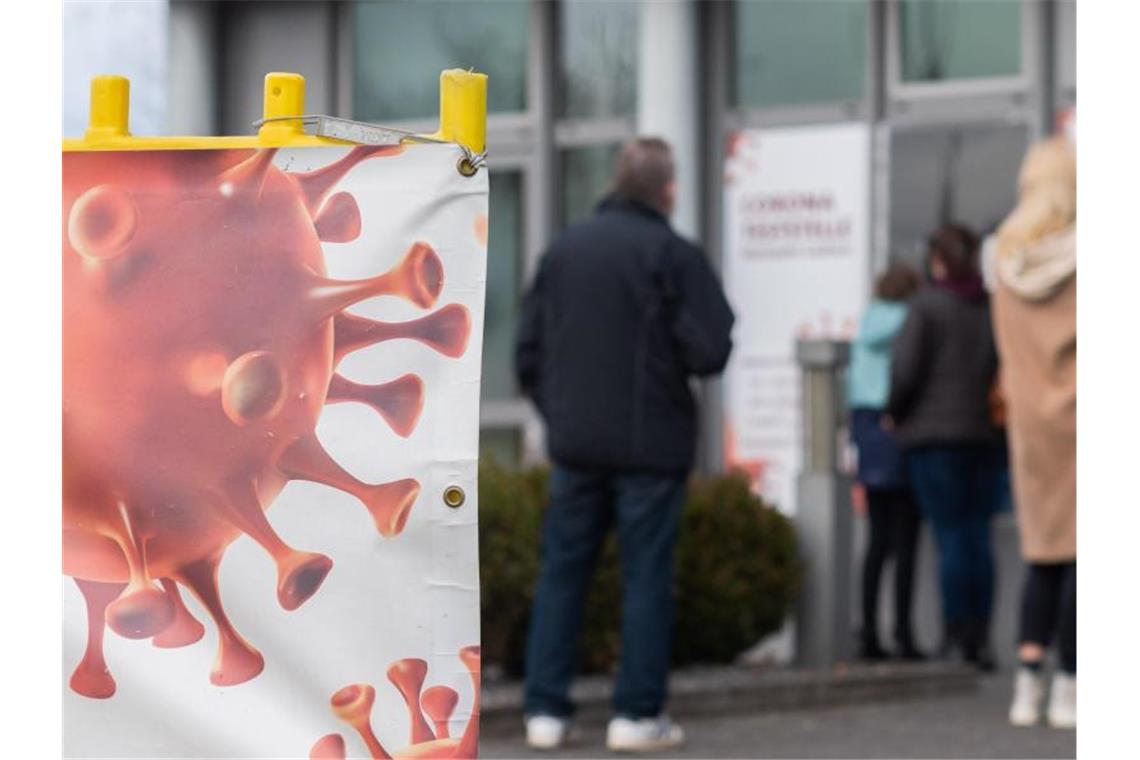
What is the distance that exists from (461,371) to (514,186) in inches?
362

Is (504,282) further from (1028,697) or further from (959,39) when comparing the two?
(1028,697)

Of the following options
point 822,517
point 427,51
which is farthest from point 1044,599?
point 427,51

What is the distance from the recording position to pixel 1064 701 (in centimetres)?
736

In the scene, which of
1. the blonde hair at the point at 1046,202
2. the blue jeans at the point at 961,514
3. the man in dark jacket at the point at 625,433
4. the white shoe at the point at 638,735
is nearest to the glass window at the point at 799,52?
the blue jeans at the point at 961,514

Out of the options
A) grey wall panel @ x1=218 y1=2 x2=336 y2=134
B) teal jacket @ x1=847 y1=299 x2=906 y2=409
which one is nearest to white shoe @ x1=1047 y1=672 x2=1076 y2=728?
teal jacket @ x1=847 y1=299 x2=906 y2=409

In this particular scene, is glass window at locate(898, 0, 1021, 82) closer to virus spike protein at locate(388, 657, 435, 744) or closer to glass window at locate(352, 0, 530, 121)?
glass window at locate(352, 0, 530, 121)

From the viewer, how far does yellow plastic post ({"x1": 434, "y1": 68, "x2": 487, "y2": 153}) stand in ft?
11.8

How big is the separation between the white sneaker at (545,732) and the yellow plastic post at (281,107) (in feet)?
11.9

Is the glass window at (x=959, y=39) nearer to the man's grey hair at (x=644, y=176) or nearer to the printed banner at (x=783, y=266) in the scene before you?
the printed banner at (x=783, y=266)

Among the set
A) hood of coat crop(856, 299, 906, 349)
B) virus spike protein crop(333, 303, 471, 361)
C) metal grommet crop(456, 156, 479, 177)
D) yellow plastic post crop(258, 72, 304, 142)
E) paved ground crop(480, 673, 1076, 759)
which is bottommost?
paved ground crop(480, 673, 1076, 759)

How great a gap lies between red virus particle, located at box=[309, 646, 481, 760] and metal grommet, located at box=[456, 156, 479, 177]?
0.80m

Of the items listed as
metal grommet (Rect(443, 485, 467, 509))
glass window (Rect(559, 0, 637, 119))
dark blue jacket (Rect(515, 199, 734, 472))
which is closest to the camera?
metal grommet (Rect(443, 485, 467, 509))

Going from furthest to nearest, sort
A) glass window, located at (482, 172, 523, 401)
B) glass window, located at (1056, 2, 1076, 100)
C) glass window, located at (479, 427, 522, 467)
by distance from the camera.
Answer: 1. glass window, located at (482, 172, 523, 401)
2. glass window, located at (479, 427, 522, 467)
3. glass window, located at (1056, 2, 1076, 100)

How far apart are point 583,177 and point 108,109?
8977 millimetres
